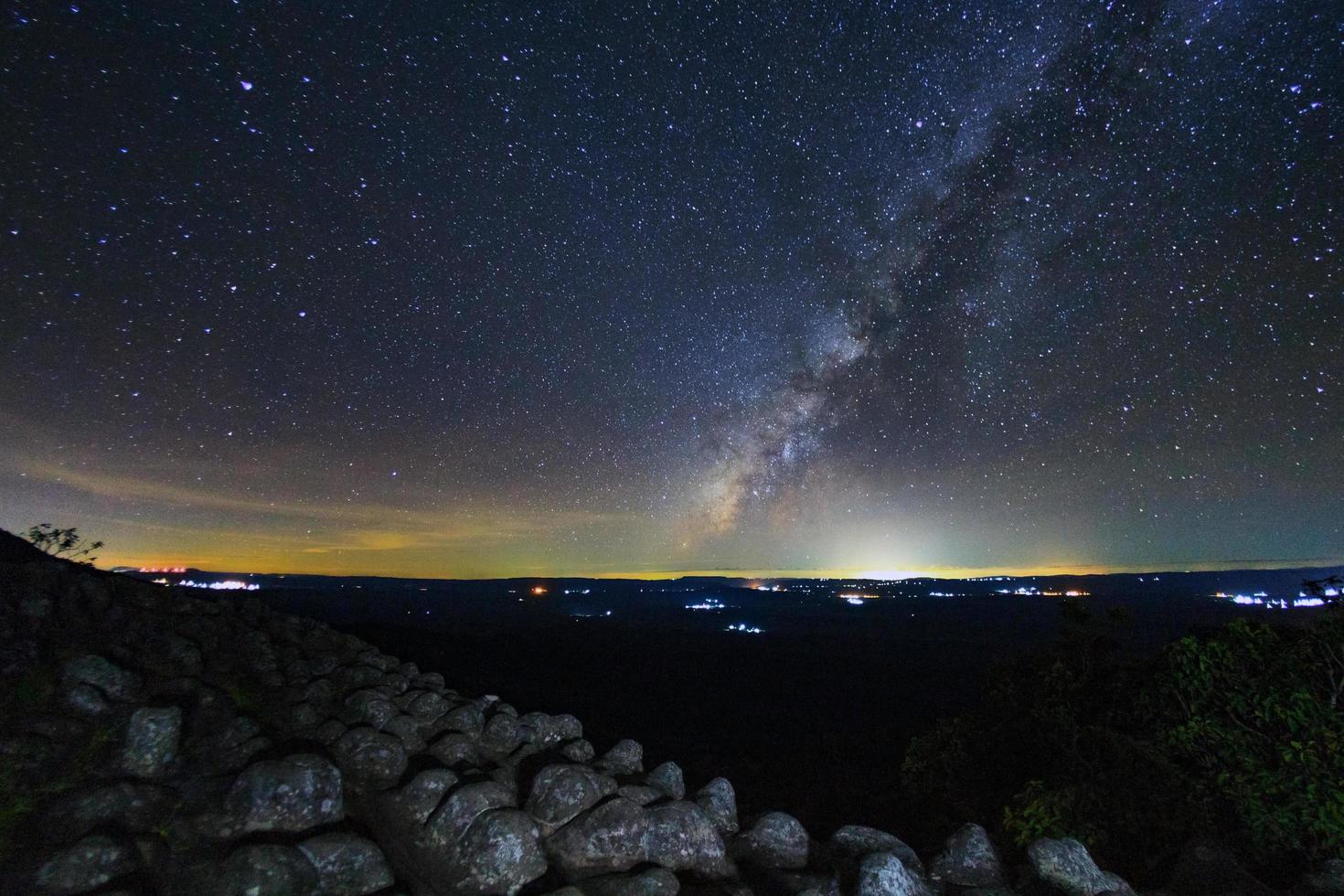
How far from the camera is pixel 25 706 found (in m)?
5.43

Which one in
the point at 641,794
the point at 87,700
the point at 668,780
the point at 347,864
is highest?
the point at 87,700

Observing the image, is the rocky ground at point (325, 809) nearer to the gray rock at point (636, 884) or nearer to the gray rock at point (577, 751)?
the gray rock at point (636, 884)

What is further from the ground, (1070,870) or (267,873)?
(267,873)

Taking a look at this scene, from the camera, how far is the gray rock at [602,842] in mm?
5324

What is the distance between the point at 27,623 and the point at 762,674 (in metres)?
35.7

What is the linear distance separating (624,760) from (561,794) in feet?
7.29

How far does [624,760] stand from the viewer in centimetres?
793

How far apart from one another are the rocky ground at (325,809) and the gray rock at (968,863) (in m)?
0.02

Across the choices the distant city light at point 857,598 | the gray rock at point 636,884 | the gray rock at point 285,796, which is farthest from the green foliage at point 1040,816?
the distant city light at point 857,598

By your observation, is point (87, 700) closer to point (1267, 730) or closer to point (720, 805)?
point (720, 805)

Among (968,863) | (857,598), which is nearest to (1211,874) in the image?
(968,863)

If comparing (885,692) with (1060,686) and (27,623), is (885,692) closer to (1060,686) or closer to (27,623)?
(1060,686)

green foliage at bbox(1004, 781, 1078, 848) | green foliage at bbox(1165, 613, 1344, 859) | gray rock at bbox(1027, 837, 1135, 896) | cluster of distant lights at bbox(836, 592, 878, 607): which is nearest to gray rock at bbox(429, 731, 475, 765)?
gray rock at bbox(1027, 837, 1135, 896)

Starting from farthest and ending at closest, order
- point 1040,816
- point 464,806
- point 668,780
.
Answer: point 1040,816, point 668,780, point 464,806
